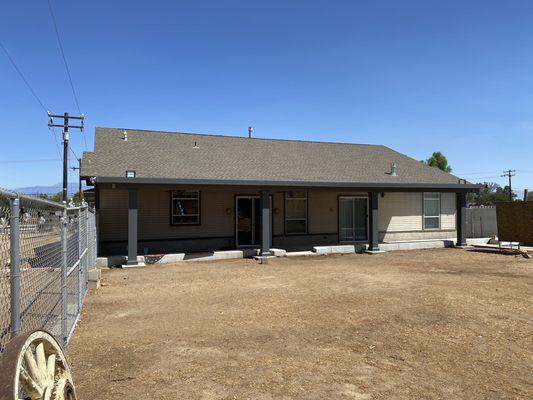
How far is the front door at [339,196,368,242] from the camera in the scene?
20.8 metres

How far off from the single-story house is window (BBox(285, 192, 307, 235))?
4 centimetres

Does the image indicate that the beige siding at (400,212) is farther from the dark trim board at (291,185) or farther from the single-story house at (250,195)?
the dark trim board at (291,185)

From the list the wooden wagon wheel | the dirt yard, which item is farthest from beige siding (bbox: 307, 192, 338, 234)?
the wooden wagon wheel

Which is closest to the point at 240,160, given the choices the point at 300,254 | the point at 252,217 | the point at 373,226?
the point at 252,217

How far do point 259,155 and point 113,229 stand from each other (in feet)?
24.0

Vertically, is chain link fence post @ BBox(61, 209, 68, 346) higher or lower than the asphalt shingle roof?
lower

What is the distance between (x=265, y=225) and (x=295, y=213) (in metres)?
3.84

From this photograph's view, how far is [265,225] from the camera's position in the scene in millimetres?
16219

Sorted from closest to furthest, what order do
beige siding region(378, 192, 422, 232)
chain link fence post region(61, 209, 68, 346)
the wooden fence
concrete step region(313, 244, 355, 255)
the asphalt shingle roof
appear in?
chain link fence post region(61, 209, 68, 346)
the asphalt shingle roof
concrete step region(313, 244, 355, 255)
the wooden fence
beige siding region(378, 192, 422, 232)

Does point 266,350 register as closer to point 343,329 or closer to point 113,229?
point 343,329

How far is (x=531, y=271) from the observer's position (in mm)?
13430

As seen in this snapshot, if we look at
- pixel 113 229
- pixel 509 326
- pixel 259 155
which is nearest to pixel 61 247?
pixel 509 326

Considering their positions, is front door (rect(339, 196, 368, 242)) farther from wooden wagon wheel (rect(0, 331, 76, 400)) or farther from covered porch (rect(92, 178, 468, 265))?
wooden wagon wheel (rect(0, 331, 76, 400))

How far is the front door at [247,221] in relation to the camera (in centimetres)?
1870
